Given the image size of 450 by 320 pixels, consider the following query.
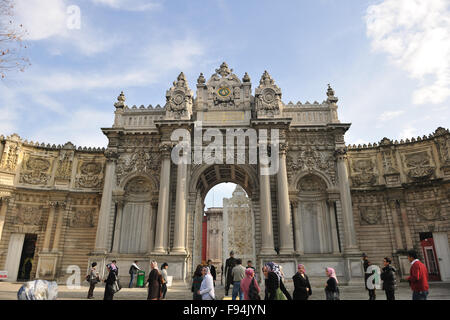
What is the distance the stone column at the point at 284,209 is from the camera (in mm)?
20109

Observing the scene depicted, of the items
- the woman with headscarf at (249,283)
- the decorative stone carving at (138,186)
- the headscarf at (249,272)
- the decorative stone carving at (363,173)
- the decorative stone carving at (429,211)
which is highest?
the decorative stone carving at (363,173)

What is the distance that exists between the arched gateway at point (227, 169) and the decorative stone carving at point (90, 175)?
11.7ft

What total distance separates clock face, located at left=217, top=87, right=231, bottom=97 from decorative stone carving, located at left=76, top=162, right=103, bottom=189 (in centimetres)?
1165

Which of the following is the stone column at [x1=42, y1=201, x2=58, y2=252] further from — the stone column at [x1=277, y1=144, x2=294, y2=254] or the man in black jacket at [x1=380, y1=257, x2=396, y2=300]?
the man in black jacket at [x1=380, y1=257, x2=396, y2=300]

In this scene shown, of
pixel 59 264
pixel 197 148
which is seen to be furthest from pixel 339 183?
pixel 59 264

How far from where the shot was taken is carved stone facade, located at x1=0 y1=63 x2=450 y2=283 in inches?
842

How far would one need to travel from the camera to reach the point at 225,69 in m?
25.4

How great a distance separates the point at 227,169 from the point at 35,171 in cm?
1553

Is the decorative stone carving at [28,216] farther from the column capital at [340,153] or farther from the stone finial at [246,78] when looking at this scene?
the column capital at [340,153]

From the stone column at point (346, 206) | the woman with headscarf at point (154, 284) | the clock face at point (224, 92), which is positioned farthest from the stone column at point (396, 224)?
the woman with headscarf at point (154, 284)

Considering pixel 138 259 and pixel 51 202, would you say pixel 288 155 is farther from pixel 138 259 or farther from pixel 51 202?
pixel 51 202

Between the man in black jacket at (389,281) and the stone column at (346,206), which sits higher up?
the stone column at (346,206)

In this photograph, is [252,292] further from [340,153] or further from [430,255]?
[430,255]

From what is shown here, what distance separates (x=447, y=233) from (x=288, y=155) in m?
12.4
